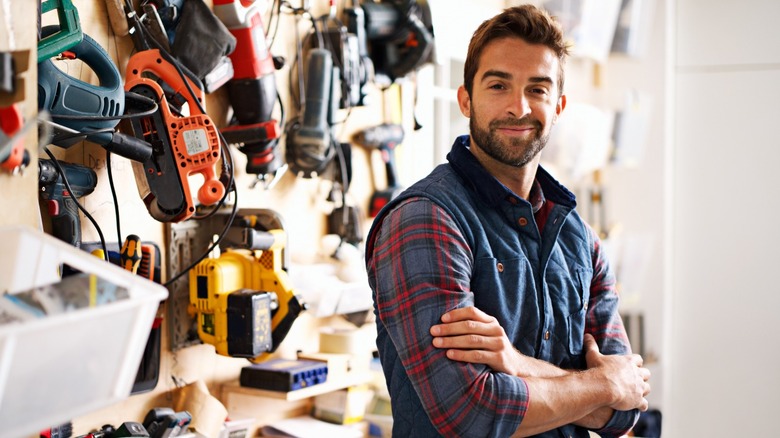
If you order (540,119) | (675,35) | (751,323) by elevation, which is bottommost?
(751,323)

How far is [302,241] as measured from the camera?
8.73 ft

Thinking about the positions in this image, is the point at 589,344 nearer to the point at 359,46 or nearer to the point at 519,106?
the point at 519,106

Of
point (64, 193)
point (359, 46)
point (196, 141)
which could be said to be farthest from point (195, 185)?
point (359, 46)

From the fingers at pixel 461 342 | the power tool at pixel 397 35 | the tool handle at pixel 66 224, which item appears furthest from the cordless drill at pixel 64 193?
the power tool at pixel 397 35

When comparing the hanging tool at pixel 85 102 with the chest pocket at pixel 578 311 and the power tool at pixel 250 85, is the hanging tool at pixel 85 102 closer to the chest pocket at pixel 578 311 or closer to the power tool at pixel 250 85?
the power tool at pixel 250 85

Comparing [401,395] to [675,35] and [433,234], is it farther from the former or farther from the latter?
[675,35]

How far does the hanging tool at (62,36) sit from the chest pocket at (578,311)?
1117mm

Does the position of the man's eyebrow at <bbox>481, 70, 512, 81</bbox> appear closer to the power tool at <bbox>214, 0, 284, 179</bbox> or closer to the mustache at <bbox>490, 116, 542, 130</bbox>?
the mustache at <bbox>490, 116, 542, 130</bbox>

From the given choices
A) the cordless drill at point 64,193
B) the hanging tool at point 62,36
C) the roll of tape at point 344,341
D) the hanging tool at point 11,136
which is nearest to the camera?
the hanging tool at point 11,136

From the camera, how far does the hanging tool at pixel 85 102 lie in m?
1.44

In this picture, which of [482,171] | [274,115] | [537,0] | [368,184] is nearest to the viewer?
[482,171]

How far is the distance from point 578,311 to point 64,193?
1090 millimetres

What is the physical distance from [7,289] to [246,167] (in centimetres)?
138

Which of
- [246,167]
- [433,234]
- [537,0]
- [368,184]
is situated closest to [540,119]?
[433,234]
